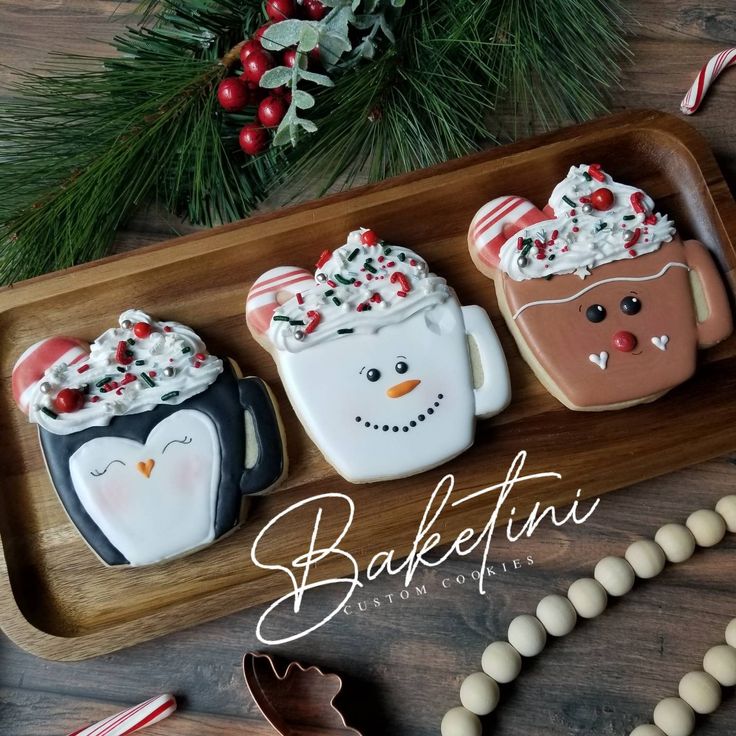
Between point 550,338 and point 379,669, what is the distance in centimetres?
79

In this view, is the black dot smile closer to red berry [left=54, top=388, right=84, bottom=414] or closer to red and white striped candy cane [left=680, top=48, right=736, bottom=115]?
red berry [left=54, top=388, right=84, bottom=414]

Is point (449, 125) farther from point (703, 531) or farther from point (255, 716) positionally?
point (255, 716)

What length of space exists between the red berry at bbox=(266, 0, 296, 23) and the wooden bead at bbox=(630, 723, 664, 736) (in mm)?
1597

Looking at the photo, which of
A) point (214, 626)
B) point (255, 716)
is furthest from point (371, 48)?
point (255, 716)

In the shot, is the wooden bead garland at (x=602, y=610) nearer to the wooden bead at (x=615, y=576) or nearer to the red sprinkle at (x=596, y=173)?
the wooden bead at (x=615, y=576)

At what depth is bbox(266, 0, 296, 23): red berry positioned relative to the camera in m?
1.44

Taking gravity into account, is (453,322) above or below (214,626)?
above

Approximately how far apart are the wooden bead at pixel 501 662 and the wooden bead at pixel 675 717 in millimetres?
293

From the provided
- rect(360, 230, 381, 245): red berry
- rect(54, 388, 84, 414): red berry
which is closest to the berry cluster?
rect(360, 230, 381, 245): red berry

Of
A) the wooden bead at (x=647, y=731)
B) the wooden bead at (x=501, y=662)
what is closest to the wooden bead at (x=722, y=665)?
the wooden bead at (x=647, y=731)

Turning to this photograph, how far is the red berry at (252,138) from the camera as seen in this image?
155 centimetres

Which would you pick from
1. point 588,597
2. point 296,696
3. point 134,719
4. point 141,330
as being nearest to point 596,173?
point 588,597

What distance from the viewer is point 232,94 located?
148 centimetres

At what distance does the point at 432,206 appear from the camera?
62.9 inches
